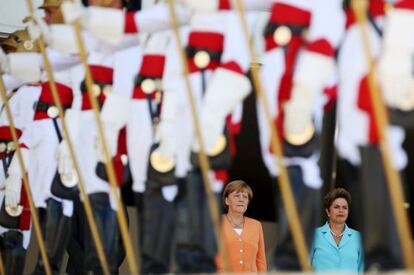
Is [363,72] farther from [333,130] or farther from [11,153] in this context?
[333,130]

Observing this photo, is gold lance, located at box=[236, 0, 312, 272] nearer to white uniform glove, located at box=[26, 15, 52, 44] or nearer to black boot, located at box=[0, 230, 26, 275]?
white uniform glove, located at box=[26, 15, 52, 44]

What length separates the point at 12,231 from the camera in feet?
22.9

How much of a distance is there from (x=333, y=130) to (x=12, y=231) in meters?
Result: 2.45

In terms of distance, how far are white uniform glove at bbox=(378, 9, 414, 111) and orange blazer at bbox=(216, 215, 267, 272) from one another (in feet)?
6.34

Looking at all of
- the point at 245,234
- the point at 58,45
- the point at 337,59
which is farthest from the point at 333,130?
the point at 337,59

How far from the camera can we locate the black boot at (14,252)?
6949 millimetres

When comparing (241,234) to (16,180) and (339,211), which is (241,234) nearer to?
(339,211)

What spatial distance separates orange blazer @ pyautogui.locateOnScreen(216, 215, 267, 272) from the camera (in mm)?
6258

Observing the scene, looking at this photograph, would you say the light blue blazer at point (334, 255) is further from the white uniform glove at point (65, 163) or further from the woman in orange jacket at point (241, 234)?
the white uniform glove at point (65, 163)

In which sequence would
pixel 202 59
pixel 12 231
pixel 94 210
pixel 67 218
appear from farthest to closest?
pixel 12 231 → pixel 67 218 → pixel 94 210 → pixel 202 59

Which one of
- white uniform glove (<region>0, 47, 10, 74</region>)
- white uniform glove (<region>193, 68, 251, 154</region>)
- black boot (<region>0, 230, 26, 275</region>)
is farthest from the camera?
black boot (<region>0, 230, 26, 275</region>)

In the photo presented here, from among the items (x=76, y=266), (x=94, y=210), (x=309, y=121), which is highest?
(x=309, y=121)

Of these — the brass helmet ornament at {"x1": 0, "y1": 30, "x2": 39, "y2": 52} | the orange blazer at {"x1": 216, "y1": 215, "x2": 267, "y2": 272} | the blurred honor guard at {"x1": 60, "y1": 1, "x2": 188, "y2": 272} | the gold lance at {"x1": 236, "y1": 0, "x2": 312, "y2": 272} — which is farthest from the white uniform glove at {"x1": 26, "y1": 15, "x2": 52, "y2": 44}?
the gold lance at {"x1": 236, "y1": 0, "x2": 312, "y2": 272}

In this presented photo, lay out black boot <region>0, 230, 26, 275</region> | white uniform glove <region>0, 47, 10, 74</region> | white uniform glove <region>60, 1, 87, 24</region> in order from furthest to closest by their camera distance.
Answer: black boot <region>0, 230, 26, 275</region> → white uniform glove <region>0, 47, 10, 74</region> → white uniform glove <region>60, 1, 87, 24</region>
